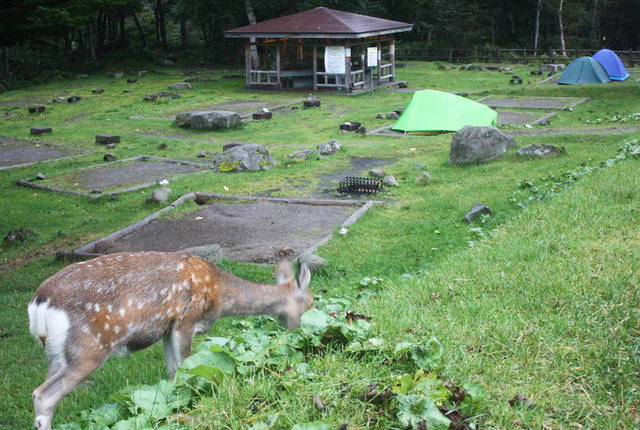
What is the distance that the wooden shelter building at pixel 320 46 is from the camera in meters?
31.9

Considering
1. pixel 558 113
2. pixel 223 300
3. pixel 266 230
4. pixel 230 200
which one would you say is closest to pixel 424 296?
pixel 223 300

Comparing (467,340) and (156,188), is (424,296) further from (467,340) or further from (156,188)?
(156,188)

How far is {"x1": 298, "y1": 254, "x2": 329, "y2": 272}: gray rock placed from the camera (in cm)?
874

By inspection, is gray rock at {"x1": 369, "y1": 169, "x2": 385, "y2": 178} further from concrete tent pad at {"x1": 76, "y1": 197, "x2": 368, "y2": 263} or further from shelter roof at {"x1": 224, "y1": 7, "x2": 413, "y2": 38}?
shelter roof at {"x1": 224, "y1": 7, "x2": 413, "y2": 38}

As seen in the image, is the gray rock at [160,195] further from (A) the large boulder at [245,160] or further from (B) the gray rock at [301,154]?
(B) the gray rock at [301,154]

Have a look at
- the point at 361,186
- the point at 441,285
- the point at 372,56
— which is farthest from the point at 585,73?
the point at 441,285

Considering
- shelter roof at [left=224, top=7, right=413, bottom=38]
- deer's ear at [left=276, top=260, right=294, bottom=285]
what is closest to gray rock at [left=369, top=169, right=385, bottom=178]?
deer's ear at [left=276, top=260, right=294, bottom=285]

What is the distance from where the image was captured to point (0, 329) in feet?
25.0

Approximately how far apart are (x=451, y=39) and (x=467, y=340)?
154ft

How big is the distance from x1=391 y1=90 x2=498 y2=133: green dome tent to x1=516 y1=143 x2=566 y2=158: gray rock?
14.7 ft

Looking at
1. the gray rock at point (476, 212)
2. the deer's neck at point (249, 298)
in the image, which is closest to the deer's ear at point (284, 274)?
the deer's neck at point (249, 298)

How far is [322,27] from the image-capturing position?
31844mm

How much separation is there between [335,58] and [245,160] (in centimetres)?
1756

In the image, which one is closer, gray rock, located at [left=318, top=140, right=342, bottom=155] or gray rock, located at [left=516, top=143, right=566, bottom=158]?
gray rock, located at [left=516, top=143, right=566, bottom=158]
